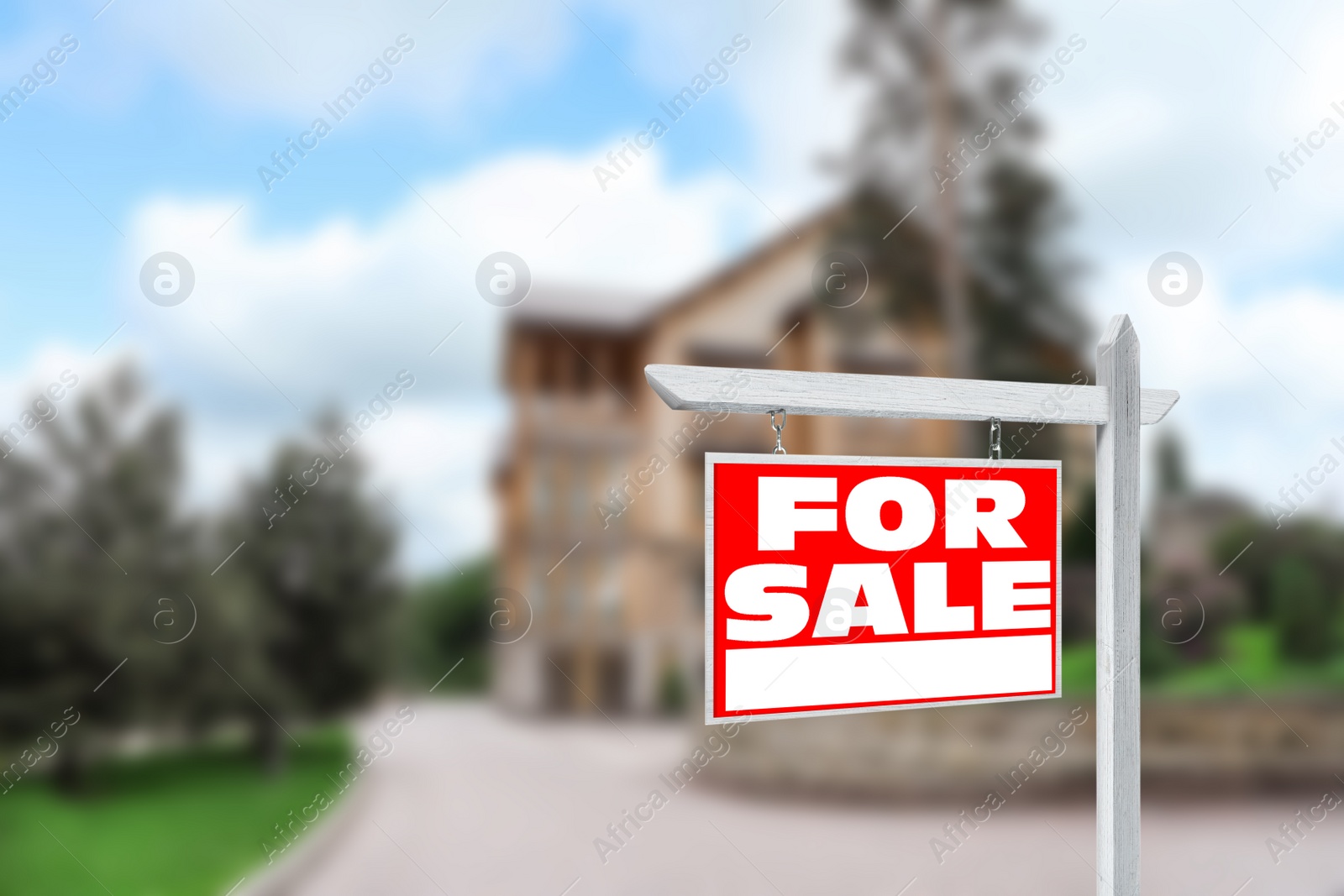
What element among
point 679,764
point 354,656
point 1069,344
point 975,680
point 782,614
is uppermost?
point 1069,344

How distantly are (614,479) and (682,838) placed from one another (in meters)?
2.20

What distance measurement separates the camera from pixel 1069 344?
5.56 metres

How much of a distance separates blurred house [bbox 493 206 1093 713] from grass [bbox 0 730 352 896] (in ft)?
4.47

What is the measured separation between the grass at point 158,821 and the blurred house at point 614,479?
1363 millimetres

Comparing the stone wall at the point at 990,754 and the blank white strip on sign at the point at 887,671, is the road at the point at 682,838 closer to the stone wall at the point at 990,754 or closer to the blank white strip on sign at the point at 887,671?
the stone wall at the point at 990,754

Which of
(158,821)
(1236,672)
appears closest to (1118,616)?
(158,821)

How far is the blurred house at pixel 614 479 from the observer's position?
4578 millimetres

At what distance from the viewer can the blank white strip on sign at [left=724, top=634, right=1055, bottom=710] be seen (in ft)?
5.45

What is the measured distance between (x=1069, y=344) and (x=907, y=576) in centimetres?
457

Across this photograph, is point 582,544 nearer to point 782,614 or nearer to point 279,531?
point 279,531

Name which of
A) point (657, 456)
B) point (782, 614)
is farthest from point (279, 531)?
point (782, 614)

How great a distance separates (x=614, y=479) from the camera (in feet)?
15.1

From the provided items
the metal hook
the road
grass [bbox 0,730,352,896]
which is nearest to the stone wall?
the road

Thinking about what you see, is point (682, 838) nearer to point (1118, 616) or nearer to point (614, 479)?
point (614, 479)
